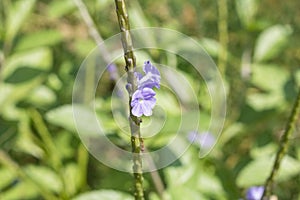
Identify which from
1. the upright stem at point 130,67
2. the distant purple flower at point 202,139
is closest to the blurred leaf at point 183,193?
the distant purple flower at point 202,139

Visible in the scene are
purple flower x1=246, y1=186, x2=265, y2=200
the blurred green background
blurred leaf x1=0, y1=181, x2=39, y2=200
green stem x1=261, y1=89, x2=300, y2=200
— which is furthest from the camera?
blurred leaf x1=0, y1=181, x2=39, y2=200

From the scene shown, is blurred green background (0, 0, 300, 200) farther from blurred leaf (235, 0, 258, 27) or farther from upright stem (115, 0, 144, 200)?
upright stem (115, 0, 144, 200)

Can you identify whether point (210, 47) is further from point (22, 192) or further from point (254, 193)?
point (22, 192)

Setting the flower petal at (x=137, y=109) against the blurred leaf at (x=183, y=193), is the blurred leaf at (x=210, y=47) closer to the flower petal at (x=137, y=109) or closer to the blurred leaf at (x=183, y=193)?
the blurred leaf at (x=183, y=193)

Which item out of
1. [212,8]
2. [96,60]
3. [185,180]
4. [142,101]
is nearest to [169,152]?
[185,180]

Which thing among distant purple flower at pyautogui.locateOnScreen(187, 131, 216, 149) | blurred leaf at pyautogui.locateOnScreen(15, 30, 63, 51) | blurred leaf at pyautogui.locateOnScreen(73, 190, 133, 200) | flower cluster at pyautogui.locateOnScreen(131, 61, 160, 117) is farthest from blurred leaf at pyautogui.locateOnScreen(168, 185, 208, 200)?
blurred leaf at pyautogui.locateOnScreen(15, 30, 63, 51)

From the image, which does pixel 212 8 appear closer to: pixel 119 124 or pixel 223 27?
pixel 223 27
